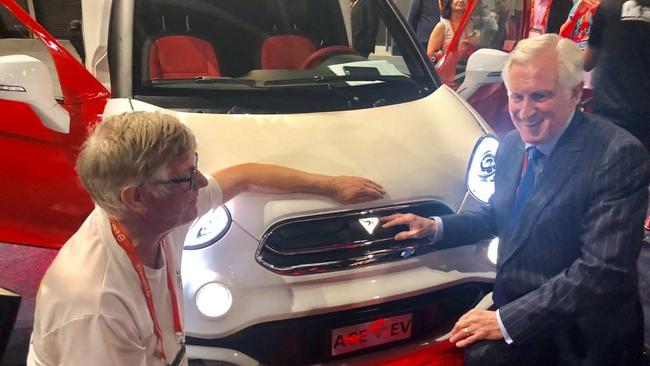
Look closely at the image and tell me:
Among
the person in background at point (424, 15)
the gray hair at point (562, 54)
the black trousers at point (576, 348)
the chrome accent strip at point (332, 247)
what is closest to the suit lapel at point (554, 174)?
the gray hair at point (562, 54)

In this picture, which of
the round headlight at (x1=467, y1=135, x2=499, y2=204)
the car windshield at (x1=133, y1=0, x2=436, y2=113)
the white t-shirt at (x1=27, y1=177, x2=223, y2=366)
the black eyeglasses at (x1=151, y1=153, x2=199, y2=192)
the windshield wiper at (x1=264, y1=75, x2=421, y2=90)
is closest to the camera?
the white t-shirt at (x1=27, y1=177, x2=223, y2=366)

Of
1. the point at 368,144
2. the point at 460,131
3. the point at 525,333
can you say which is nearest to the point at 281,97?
the point at 368,144

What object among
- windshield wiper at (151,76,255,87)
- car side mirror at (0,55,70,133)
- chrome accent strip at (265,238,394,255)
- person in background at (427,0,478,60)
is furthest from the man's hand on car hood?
person in background at (427,0,478,60)

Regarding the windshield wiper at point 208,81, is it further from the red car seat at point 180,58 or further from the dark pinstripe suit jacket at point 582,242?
the dark pinstripe suit jacket at point 582,242

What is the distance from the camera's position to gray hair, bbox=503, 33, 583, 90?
1.65 meters

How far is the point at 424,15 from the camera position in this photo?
224 inches

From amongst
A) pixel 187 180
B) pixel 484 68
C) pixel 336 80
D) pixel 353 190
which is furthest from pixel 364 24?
pixel 187 180

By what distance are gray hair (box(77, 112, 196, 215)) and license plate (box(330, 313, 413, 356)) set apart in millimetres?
908

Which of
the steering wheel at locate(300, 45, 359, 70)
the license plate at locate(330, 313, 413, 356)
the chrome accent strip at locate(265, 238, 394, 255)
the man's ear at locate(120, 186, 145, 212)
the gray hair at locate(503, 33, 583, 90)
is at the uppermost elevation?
the gray hair at locate(503, 33, 583, 90)

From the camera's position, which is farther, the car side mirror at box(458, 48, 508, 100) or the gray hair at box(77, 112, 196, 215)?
the car side mirror at box(458, 48, 508, 100)

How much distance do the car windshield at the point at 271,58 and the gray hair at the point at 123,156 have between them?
894 mm

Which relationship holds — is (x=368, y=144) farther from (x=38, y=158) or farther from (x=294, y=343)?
(x=38, y=158)

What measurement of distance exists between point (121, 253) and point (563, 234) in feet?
4.07

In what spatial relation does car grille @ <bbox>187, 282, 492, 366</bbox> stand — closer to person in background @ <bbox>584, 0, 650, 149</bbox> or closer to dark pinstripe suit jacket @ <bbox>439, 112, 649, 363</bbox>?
dark pinstripe suit jacket @ <bbox>439, 112, 649, 363</bbox>
